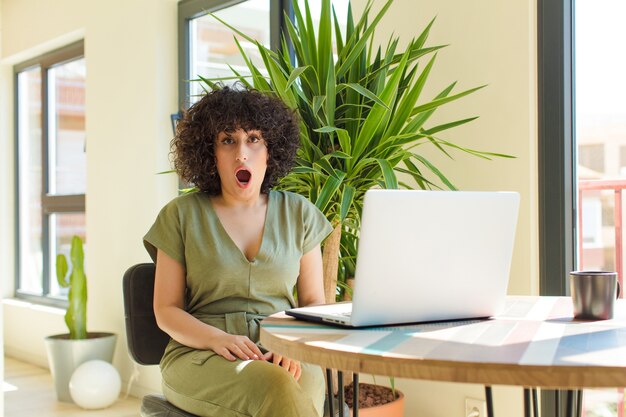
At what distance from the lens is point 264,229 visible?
80.4 inches

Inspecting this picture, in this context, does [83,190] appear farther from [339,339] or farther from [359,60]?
[339,339]

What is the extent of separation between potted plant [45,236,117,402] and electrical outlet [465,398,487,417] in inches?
96.3

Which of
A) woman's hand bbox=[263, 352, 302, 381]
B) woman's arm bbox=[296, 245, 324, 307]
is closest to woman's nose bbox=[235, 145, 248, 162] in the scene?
woman's arm bbox=[296, 245, 324, 307]

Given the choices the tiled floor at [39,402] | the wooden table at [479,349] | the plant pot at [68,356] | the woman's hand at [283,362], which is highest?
the wooden table at [479,349]

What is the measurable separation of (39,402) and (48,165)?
80.9 inches

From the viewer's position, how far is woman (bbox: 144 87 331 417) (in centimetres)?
180

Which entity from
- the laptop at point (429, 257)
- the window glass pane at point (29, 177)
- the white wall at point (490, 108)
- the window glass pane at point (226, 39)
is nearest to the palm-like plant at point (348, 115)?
the white wall at point (490, 108)

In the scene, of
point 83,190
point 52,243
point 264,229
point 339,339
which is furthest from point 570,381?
point 52,243

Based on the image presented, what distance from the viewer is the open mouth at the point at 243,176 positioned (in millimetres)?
2027

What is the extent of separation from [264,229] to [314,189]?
539 mm

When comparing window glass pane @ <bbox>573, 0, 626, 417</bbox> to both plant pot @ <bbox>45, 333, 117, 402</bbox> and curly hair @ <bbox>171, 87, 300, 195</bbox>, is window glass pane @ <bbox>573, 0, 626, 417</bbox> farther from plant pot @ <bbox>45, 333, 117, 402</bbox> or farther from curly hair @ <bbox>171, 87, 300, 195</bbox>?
plant pot @ <bbox>45, 333, 117, 402</bbox>

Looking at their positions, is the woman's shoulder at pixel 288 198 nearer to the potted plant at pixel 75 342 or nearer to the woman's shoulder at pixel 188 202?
the woman's shoulder at pixel 188 202

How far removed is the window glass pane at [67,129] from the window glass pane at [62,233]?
18cm

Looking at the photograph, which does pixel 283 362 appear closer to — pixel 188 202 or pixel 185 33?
pixel 188 202
